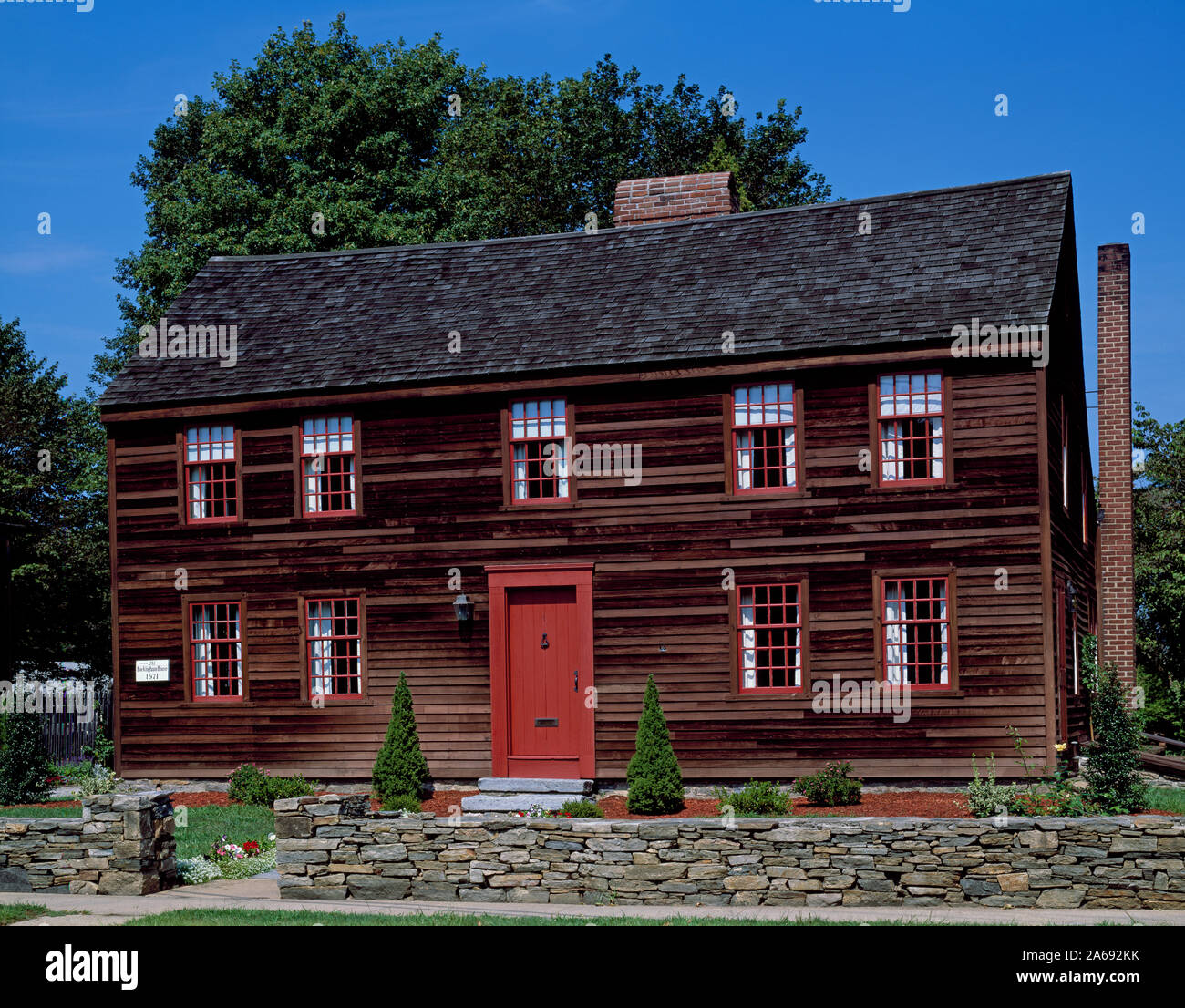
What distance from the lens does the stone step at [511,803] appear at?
58.6 feet

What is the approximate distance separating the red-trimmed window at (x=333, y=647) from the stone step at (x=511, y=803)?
3.29 m

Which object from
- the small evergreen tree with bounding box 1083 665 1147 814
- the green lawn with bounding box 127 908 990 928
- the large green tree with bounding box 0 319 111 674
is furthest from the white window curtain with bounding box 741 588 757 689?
the large green tree with bounding box 0 319 111 674

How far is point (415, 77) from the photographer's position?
37.1 m

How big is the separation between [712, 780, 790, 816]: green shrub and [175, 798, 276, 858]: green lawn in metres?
5.70

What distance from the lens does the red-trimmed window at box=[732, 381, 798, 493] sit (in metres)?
19.0

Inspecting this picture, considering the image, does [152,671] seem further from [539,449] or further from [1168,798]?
[1168,798]

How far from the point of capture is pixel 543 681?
19.8 meters

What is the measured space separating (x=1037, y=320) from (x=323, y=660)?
11640 millimetres

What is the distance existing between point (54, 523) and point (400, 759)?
810 inches

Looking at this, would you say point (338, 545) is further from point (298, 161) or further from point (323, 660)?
point (298, 161)

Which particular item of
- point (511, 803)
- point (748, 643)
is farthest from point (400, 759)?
point (748, 643)

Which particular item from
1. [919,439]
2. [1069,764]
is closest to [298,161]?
[919,439]

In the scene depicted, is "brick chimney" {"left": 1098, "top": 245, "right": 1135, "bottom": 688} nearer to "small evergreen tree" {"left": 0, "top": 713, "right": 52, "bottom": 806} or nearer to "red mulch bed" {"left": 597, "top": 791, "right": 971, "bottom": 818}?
"red mulch bed" {"left": 597, "top": 791, "right": 971, "bottom": 818}
